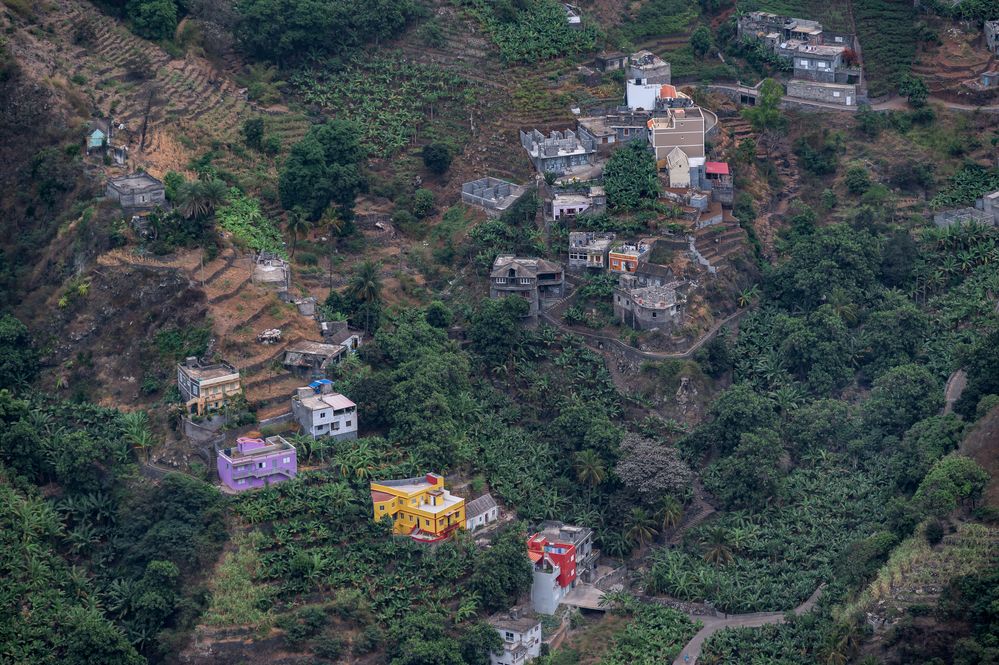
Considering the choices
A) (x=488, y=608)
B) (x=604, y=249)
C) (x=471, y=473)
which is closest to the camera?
(x=488, y=608)

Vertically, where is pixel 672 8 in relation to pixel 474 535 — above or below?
above

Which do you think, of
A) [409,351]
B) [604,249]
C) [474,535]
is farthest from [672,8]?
[474,535]

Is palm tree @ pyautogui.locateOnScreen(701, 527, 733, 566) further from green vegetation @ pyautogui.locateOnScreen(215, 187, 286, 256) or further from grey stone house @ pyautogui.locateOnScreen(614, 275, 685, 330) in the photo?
green vegetation @ pyautogui.locateOnScreen(215, 187, 286, 256)

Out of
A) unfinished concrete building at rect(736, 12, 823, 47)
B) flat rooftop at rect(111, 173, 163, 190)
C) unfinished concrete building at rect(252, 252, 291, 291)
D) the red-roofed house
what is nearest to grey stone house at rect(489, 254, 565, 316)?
unfinished concrete building at rect(252, 252, 291, 291)

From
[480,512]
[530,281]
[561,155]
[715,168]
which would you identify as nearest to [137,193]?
[530,281]

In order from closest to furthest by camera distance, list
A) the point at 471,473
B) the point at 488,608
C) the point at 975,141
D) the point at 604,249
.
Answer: the point at 488,608 → the point at 471,473 → the point at 604,249 → the point at 975,141

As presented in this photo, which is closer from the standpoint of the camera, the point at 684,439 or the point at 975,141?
the point at 684,439

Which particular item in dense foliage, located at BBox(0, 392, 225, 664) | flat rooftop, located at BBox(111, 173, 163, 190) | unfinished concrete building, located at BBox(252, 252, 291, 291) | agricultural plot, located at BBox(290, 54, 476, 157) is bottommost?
dense foliage, located at BBox(0, 392, 225, 664)

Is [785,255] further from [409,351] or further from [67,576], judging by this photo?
[67,576]
